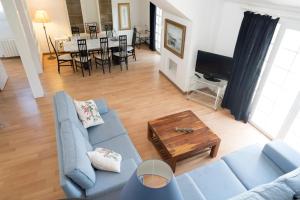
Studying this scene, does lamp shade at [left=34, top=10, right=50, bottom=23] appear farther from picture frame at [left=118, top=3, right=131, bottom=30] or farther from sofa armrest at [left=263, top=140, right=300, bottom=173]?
sofa armrest at [left=263, top=140, right=300, bottom=173]

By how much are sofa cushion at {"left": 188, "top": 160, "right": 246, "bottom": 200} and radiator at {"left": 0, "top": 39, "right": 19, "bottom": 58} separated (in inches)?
266

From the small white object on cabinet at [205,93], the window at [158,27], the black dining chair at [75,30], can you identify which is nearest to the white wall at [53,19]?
the black dining chair at [75,30]

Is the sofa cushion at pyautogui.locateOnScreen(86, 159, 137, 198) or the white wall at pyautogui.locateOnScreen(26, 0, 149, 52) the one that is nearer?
the sofa cushion at pyautogui.locateOnScreen(86, 159, 137, 198)

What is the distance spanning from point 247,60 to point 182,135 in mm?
1803

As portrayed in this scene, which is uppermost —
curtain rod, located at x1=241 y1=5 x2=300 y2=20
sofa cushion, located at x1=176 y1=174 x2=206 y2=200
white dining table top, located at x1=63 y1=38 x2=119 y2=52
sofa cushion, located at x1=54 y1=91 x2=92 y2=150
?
curtain rod, located at x1=241 y1=5 x2=300 y2=20

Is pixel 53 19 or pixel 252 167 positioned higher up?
pixel 53 19

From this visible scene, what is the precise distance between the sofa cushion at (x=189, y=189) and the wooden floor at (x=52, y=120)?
2.37 feet

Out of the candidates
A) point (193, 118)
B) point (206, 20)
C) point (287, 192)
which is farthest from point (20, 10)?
point (287, 192)

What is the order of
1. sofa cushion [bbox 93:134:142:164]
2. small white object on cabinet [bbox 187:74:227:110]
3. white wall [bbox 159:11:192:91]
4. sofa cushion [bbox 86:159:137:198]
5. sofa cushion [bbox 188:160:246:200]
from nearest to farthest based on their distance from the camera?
sofa cushion [bbox 86:159:137:198], sofa cushion [bbox 188:160:246:200], sofa cushion [bbox 93:134:142:164], white wall [bbox 159:11:192:91], small white object on cabinet [bbox 187:74:227:110]

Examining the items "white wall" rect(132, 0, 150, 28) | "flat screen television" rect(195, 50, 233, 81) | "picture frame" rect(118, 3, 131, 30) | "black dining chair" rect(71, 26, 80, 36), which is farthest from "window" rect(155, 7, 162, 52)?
"flat screen television" rect(195, 50, 233, 81)

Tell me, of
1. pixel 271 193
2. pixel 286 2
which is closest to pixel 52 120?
pixel 271 193

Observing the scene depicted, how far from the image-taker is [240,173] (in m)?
2.38

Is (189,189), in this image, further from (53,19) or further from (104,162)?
(53,19)

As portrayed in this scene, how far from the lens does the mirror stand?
21.6 feet
